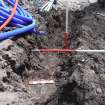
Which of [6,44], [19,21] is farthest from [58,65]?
[19,21]

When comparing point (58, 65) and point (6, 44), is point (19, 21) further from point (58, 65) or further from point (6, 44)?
point (58, 65)

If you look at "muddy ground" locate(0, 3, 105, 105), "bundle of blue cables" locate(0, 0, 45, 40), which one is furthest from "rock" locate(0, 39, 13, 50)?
"bundle of blue cables" locate(0, 0, 45, 40)

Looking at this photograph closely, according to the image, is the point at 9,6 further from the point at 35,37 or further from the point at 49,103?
the point at 49,103

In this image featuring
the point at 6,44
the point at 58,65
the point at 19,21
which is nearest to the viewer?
the point at 6,44

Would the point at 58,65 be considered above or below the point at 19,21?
below

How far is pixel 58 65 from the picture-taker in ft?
20.6

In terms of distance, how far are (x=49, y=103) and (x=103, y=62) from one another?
1136 mm

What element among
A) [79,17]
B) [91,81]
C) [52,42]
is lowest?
[91,81]

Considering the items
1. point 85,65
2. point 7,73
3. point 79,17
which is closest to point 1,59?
point 7,73

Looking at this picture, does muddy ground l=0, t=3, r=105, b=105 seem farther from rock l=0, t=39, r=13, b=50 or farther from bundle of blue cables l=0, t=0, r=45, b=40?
bundle of blue cables l=0, t=0, r=45, b=40

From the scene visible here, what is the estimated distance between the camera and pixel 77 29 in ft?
22.0

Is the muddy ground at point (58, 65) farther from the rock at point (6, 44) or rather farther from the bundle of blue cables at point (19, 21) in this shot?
the bundle of blue cables at point (19, 21)

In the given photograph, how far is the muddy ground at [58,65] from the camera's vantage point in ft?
15.5

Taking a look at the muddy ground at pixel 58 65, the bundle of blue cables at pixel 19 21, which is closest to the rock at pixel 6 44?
the muddy ground at pixel 58 65
